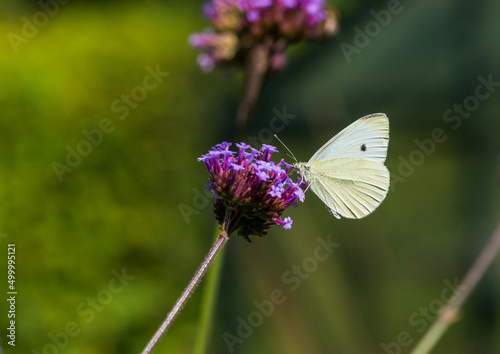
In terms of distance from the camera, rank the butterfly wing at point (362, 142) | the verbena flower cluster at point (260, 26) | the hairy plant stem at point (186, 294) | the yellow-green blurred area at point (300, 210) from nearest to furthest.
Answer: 1. the hairy plant stem at point (186, 294)
2. the butterfly wing at point (362, 142)
3. the verbena flower cluster at point (260, 26)
4. the yellow-green blurred area at point (300, 210)

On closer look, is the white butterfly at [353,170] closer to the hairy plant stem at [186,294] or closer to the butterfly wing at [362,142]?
the butterfly wing at [362,142]

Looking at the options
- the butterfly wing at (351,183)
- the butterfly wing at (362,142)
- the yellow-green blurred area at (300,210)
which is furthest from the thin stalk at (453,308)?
the yellow-green blurred area at (300,210)

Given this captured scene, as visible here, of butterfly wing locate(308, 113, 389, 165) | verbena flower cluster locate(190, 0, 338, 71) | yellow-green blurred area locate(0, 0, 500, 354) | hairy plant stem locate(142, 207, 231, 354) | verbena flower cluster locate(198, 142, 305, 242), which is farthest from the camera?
yellow-green blurred area locate(0, 0, 500, 354)

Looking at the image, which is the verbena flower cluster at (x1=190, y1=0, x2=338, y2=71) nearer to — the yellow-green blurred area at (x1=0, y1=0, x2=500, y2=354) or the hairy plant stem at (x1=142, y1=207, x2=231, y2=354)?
the hairy plant stem at (x1=142, y1=207, x2=231, y2=354)

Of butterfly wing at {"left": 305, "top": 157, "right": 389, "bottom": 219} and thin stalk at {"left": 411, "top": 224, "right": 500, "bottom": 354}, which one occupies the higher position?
butterfly wing at {"left": 305, "top": 157, "right": 389, "bottom": 219}

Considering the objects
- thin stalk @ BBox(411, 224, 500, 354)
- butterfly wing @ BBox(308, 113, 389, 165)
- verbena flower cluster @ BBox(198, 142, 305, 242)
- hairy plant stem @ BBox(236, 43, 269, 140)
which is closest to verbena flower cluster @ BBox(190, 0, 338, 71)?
hairy plant stem @ BBox(236, 43, 269, 140)

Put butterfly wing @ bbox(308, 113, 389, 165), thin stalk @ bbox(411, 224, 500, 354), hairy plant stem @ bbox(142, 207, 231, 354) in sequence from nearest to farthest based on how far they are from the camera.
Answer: hairy plant stem @ bbox(142, 207, 231, 354) < butterfly wing @ bbox(308, 113, 389, 165) < thin stalk @ bbox(411, 224, 500, 354)

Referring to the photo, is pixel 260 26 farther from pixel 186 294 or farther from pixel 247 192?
pixel 186 294

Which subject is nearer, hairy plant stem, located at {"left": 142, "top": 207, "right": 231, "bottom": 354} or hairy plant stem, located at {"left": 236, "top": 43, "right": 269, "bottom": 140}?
hairy plant stem, located at {"left": 142, "top": 207, "right": 231, "bottom": 354}
